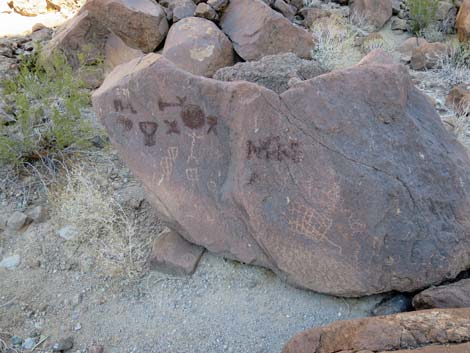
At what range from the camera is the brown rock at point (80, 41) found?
527 cm

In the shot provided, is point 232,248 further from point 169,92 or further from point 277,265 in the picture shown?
point 169,92

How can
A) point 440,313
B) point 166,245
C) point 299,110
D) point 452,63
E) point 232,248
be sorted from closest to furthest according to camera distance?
point 440,313, point 299,110, point 232,248, point 166,245, point 452,63

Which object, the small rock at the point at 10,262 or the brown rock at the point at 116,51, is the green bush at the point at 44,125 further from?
the brown rock at the point at 116,51

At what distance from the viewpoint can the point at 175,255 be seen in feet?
9.87

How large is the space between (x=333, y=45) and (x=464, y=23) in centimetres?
236

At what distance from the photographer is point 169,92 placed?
2734mm

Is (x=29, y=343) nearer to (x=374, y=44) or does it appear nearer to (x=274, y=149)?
(x=274, y=149)

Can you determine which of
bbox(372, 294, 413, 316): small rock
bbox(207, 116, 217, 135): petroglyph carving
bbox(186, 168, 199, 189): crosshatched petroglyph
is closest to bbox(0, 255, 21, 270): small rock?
bbox(186, 168, 199, 189): crosshatched petroglyph

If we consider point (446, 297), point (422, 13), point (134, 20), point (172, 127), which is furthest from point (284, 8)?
point (446, 297)

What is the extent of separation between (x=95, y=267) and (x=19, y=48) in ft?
12.4

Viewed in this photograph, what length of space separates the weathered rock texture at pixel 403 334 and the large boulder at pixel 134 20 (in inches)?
168

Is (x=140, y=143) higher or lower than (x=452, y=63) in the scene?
higher

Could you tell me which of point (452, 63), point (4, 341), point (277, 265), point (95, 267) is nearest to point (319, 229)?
point (277, 265)

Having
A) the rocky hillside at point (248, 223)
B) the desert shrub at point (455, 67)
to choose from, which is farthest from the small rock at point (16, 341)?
the desert shrub at point (455, 67)
